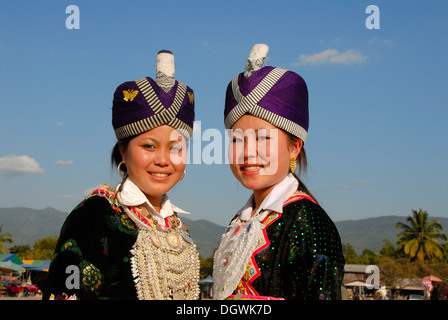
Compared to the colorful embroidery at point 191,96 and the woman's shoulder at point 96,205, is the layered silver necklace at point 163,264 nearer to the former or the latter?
the woman's shoulder at point 96,205

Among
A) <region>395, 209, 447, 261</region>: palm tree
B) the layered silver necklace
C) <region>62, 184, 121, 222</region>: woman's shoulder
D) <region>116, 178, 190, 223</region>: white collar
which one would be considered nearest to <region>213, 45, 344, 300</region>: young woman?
the layered silver necklace

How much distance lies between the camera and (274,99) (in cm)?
376

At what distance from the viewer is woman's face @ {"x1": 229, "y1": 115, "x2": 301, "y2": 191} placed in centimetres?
376

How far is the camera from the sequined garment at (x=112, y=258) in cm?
354

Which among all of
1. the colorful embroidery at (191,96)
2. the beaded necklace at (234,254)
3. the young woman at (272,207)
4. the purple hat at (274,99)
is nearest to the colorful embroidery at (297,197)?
the young woman at (272,207)

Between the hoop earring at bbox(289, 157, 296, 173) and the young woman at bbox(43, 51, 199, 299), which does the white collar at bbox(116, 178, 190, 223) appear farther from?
the hoop earring at bbox(289, 157, 296, 173)

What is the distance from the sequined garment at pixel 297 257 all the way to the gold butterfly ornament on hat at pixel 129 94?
56.1 inches

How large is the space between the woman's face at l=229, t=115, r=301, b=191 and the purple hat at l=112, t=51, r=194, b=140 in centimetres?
55

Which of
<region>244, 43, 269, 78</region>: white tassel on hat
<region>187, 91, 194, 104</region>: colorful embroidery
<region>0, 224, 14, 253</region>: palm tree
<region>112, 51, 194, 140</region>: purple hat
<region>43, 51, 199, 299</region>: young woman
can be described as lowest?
<region>0, 224, 14, 253</region>: palm tree

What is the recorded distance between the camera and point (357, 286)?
5716 centimetres

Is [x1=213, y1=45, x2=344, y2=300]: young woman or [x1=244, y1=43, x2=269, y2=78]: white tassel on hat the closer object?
[x1=213, y1=45, x2=344, y2=300]: young woman

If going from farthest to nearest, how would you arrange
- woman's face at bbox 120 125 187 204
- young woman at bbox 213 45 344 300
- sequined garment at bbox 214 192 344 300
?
woman's face at bbox 120 125 187 204, young woman at bbox 213 45 344 300, sequined garment at bbox 214 192 344 300
